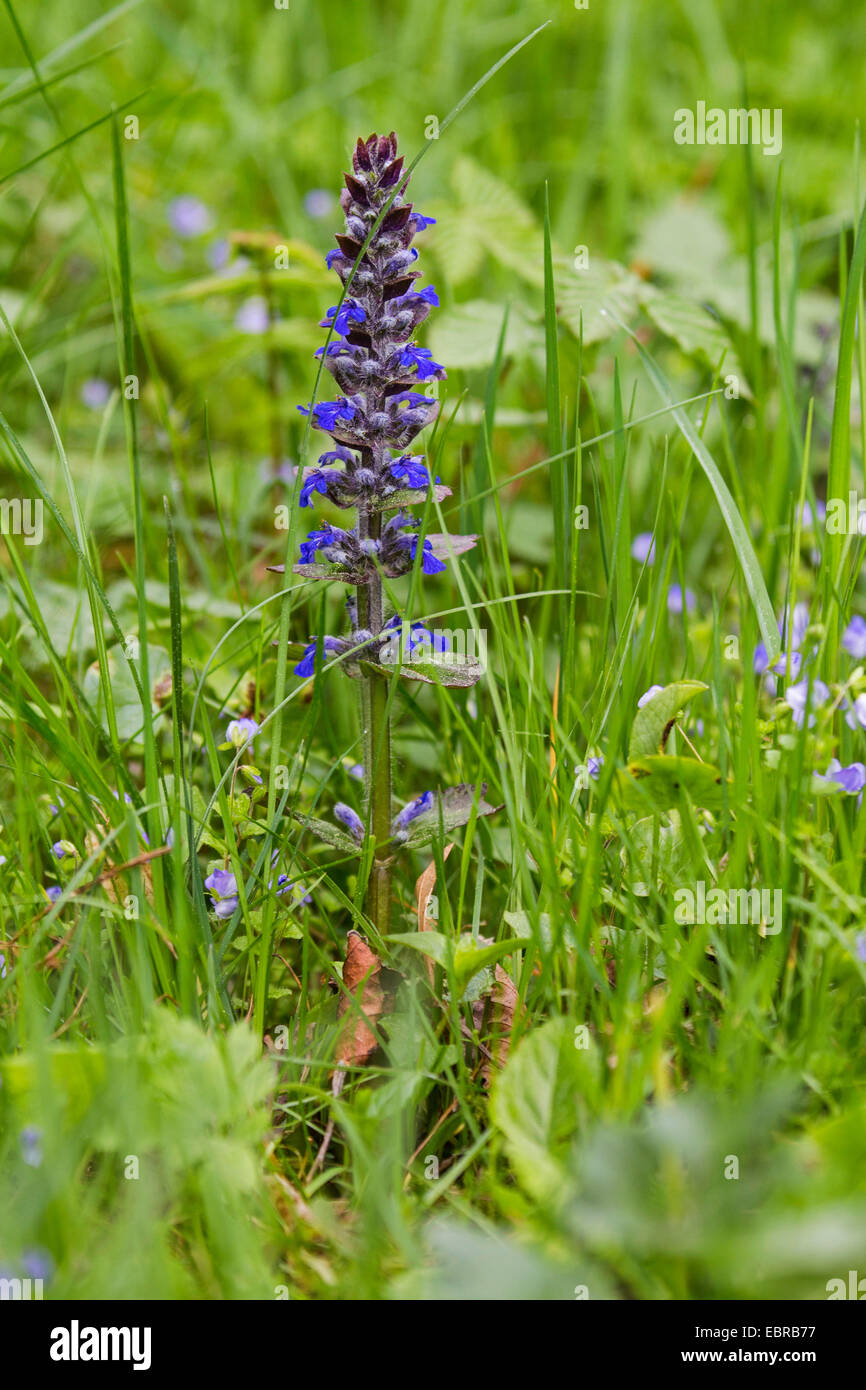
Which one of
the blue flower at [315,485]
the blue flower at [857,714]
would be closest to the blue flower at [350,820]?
the blue flower at [315,485]

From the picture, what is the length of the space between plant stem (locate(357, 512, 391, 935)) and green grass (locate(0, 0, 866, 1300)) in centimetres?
11

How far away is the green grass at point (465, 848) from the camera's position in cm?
151

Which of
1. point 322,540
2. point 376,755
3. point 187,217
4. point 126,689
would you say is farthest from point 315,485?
point 187,217

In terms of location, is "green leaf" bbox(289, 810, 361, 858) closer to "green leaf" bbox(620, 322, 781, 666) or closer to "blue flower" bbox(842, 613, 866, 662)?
"green leaf" bbox(620, 322, 781, 666)

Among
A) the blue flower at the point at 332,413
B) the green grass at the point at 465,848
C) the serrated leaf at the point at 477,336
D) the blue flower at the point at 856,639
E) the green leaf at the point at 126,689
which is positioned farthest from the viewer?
the serrated leaf at the point at 477,336

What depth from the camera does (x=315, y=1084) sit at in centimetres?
201

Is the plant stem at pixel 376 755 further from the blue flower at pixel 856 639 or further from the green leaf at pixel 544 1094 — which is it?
the blue flower at pixel 856 639

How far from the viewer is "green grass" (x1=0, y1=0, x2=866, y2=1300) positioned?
151cm

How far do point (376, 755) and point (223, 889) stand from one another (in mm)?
410

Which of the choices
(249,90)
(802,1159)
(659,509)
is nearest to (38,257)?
(249,90)

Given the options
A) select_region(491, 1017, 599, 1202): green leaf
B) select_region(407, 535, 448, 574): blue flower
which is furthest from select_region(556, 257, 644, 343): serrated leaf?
select_region(491, 1017, 599, 1202): green leaf

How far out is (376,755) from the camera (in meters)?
2.20

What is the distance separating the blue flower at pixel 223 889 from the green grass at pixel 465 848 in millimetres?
40
